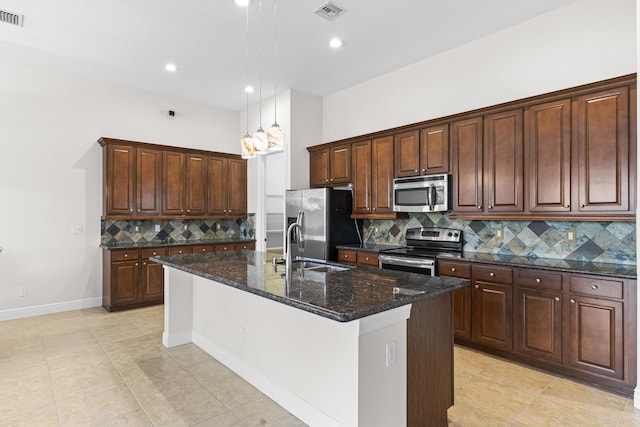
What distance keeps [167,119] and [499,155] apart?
5089 mm

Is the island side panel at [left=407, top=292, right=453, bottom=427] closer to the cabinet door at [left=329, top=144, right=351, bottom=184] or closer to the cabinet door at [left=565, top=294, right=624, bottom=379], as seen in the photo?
the cabinet door at [left=565, top=294, right=624, bottom=379]

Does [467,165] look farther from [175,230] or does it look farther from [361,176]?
[175,230]

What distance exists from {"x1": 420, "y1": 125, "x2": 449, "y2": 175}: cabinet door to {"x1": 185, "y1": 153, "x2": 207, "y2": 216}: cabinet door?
11.9 ft

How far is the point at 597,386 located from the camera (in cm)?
273

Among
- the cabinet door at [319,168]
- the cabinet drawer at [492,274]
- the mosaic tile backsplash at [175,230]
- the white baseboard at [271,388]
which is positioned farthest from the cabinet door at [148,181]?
the cabinet drawer at [492,274]

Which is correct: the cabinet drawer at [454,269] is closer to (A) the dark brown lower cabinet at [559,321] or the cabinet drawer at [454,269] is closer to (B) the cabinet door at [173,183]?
(A) the dark brown lower cabinet at [559,321]

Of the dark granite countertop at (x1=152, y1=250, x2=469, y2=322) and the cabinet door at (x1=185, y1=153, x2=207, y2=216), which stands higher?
the cabinet door at (x1=185, y1=153, x2=207, y2=216)

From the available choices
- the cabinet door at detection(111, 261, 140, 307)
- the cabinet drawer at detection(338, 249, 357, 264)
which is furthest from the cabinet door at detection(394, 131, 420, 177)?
the cabinet door at detection(111, 261, 140, 307)

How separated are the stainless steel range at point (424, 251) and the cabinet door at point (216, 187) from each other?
10.5 feet

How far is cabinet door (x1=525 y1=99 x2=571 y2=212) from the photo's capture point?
3076 mm

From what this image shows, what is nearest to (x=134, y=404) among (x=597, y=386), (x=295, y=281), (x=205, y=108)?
(x=295, y=281)

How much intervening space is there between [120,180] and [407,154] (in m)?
4.02

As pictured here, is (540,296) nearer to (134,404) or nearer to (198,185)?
(134,404)

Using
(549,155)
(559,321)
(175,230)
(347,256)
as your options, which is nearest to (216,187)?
(175,230)
